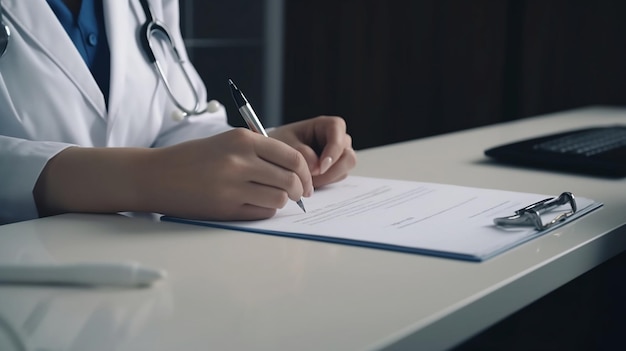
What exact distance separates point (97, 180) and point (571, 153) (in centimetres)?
67

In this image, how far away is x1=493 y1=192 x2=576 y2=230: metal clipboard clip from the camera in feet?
2.35

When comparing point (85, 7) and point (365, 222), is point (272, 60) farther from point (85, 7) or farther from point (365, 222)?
point (365, 222)

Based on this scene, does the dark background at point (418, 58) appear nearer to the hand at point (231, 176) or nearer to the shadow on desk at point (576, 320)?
the shadow on desk at point (576, 320)

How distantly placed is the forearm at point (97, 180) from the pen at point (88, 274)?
22 cm

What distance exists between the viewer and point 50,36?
1.01 metres

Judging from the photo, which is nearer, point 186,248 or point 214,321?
point 214,321

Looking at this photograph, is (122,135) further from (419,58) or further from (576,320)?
(419,58)

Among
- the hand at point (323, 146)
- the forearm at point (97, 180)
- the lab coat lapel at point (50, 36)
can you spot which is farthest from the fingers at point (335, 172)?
the lab coat lapel at point (50, 36)

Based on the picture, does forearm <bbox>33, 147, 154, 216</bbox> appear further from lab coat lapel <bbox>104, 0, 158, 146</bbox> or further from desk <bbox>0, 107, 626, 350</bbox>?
lab coat lapel <bbox>104, 0, 158, 146</bbox>

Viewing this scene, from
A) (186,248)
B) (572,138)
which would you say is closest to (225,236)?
(186,248)

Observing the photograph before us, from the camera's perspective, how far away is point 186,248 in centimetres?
66

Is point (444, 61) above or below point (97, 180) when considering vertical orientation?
below

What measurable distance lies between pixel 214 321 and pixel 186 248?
0.59ft

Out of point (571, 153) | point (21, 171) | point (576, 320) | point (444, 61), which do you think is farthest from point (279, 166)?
point (444, 61)
